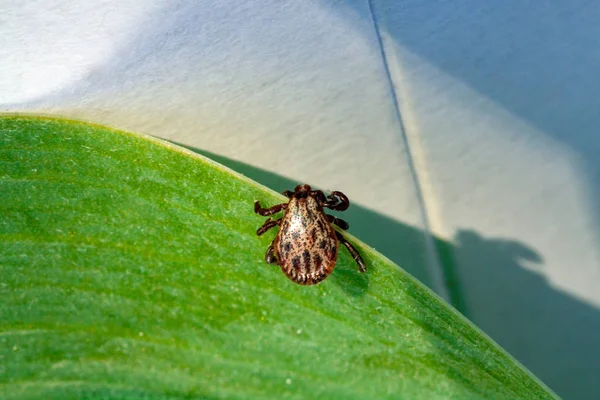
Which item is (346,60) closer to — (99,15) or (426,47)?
(426,47)

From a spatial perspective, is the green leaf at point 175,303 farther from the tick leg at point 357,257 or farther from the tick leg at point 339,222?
the tick leg at point 339,222

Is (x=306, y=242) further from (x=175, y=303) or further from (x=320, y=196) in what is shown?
(x=175, y=303)

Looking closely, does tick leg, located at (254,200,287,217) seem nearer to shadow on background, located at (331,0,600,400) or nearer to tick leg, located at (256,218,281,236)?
tick leg, located at (256,218,281,236)

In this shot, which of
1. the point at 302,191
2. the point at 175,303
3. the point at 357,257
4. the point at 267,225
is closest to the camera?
the point at 175,303

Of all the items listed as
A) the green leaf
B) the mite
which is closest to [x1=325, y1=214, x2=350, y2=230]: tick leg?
the mite

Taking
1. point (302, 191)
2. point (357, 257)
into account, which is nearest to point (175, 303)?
point (357, 257)

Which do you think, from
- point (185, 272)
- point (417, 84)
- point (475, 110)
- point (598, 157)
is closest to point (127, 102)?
point (185, 272)

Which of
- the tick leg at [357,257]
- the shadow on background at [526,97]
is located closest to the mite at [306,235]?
the tick leg at [357,257]
